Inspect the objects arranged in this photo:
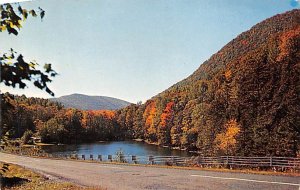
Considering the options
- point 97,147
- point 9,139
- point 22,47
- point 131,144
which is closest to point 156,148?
point 131,144

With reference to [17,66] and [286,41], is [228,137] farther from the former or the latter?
[17,66]

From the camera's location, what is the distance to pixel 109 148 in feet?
45.2

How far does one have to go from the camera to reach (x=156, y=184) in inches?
254

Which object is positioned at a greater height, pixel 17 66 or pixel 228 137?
pixel 228 137

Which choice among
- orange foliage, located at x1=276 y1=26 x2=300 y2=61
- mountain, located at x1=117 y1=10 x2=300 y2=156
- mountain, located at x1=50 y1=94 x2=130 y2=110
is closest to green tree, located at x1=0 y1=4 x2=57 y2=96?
mountain, located at x1=117 y1=10 x2=300 y2=156

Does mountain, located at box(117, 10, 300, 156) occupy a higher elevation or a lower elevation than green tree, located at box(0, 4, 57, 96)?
higher

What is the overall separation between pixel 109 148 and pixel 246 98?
20.4ft

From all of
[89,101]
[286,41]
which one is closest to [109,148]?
[89,101]

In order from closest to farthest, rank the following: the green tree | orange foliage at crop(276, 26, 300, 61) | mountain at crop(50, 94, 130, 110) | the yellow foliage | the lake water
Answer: the green tree, orange foliage at crop(276, 26, 300, 61), mountain at crop(50, 94, 130, 110), the yellow foliage, the lake water

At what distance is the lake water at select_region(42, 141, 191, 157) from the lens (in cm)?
1231

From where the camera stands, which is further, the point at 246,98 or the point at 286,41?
the point at 246,98

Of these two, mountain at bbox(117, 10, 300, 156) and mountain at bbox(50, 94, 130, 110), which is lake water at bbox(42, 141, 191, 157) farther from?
mountain at bbox(50, 94, 130, 110)

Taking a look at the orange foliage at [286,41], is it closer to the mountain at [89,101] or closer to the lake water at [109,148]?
the mountain at [89,101]

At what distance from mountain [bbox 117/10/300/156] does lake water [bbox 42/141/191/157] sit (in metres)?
0.78
